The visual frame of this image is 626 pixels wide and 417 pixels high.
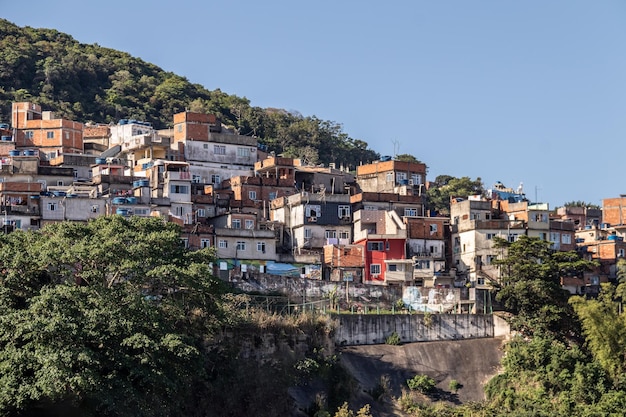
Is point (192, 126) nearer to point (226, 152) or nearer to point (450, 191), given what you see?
point (226, 152)

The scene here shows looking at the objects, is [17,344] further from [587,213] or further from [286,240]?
[587,213]

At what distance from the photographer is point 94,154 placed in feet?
259

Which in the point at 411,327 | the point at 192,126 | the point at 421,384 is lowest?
the point at 421,384

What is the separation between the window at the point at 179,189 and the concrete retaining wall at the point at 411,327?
16675 mm

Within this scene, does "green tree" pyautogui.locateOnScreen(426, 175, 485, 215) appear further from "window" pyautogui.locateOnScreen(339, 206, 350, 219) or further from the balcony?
the balcony

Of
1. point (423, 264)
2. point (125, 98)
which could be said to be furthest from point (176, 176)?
point (125, 98)

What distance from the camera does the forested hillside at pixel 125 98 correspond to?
99875mm

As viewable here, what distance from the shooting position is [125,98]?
105 metres

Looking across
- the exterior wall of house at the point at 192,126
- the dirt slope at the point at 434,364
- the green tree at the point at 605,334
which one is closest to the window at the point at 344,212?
the exterior wall of house at the point at 192,126

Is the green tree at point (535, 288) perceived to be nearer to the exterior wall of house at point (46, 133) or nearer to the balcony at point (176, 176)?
the balcony at point (176, 176)

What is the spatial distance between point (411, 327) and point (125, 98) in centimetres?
5698

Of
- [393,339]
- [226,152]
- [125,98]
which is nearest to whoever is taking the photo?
[393,339]

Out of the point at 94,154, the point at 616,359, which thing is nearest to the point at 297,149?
the point at 94,154

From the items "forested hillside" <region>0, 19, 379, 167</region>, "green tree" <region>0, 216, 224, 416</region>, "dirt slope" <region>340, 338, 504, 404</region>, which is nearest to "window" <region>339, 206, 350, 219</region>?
"dirt slope" <region>340, 338, 504, 404</region>
